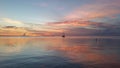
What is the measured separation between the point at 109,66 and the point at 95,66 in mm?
2010

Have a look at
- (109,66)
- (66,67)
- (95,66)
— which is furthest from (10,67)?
(109,66)

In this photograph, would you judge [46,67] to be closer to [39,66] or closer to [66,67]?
[39,66]

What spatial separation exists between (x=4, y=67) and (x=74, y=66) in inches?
377

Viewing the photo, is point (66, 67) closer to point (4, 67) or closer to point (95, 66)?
point (95, 66)

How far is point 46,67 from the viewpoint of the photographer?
22922 millimetres

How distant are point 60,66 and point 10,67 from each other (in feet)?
22.2

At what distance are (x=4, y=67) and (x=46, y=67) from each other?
5.66 metres

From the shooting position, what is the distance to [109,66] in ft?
77.3

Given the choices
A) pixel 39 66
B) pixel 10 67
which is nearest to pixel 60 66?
pixel 39 66

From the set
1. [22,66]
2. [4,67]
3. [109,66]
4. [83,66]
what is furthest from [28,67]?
[109,66]

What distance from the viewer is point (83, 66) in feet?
77.3

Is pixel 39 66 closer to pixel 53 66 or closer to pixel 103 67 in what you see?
pixel 53 66

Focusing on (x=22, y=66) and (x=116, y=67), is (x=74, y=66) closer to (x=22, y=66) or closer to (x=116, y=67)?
(x=116, y=67)

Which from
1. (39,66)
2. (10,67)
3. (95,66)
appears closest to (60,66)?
(39,66)
